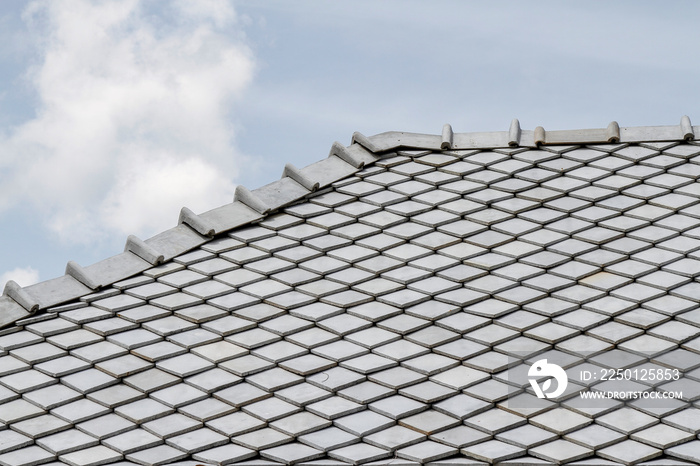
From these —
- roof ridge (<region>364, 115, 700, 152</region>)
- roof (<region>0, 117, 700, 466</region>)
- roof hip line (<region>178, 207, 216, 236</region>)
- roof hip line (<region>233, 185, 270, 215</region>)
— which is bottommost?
roof (<region>0, 117, 700, 466</region>)

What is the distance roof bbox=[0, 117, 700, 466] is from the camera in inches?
277

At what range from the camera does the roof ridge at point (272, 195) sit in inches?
364

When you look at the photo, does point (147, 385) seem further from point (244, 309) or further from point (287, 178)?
point (287, 178)

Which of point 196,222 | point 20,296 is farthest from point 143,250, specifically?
point 20,296

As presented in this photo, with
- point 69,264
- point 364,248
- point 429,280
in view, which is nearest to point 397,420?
point 429,280

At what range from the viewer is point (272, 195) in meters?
10.9

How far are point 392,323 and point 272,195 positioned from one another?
121 inches

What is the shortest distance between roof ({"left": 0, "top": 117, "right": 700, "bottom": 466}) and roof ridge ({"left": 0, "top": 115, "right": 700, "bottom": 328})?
0.12 ft

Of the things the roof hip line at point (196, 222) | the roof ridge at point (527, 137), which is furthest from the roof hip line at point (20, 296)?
the roof ridge at point (527, 137)

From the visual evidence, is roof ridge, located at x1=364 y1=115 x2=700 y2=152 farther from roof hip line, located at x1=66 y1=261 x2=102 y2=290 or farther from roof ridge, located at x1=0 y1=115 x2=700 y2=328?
roof hip line, located at x1=66 y1=261 x2=102 y2=290

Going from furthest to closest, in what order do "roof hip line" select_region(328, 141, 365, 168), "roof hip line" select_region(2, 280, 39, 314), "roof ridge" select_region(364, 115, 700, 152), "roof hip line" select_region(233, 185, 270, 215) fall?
1. "roof ridge" select_region(364, 115, 700, 152)
2. "roof hip line" select_region(328, 141, 365, 168)
3. "roof hip line" select_region(233, 185, 270, 215)
4. "roof hip line" select_region(2, 280, 39, 314)

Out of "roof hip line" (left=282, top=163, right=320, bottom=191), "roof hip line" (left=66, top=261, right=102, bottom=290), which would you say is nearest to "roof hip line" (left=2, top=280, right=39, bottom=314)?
"roof hip line" (left=66, top=261, right=102, bottom=290)

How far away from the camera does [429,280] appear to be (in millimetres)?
9117

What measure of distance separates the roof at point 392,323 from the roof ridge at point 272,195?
4 cm
